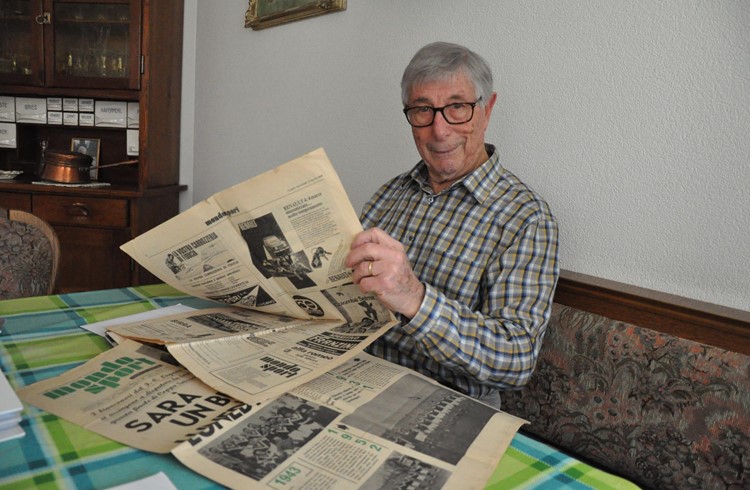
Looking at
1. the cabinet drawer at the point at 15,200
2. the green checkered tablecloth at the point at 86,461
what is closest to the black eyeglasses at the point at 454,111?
the green checkered tablecloth at the point at 86,461

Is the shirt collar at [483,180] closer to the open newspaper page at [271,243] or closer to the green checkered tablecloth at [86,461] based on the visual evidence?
the open newspaper page at [271,243]

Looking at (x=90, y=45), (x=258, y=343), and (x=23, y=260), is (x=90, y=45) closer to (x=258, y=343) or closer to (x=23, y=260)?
(x=23, y=260)

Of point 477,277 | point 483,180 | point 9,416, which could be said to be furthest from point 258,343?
point 483,180

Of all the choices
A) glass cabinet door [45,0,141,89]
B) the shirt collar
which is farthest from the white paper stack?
glass cabinet door [45,0,141,89]

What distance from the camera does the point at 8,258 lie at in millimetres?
1417

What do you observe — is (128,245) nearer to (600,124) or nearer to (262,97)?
(600,124)

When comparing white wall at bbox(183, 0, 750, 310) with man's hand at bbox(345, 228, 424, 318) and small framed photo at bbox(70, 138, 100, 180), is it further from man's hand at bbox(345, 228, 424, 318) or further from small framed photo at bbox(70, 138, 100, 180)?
small framed photo at bbox(70, 138, 100, 180)

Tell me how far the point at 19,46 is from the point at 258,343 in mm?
2772

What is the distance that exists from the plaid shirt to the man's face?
0.05m

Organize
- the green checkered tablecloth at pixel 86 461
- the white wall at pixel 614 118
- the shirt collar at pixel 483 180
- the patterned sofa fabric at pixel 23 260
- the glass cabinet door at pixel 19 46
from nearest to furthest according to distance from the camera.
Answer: the green checkered tablecloth at pixel 86 461
the white wall at pixel 614 118
the shirt collar at pixel 483 180
the patterned sofa fabric at pixel 23 260
the glass cabinet door at pixel 19 46

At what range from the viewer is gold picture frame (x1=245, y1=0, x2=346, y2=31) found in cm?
193

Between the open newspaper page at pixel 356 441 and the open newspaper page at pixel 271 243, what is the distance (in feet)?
0.61

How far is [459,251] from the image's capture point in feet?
3.65

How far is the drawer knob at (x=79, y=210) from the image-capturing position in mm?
2592
